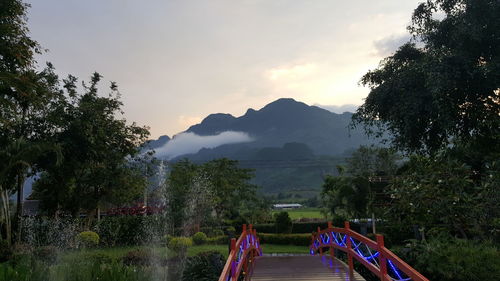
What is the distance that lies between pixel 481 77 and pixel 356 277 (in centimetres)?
797

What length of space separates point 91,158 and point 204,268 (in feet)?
49.1

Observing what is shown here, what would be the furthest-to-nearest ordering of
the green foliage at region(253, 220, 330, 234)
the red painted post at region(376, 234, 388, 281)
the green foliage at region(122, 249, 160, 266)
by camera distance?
1. the green foliage at region(253, 220, 330, 234)
2. the green foliage at region(122, 249, 160, 266)
3. the red painted post at region(376, 234, 388, 281)

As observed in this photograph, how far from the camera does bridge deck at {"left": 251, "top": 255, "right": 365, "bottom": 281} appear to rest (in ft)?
27.3

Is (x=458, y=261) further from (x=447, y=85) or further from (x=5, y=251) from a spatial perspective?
(x=5, y=251)

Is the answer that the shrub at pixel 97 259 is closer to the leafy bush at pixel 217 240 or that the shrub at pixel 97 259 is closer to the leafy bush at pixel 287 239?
the leafy bush at pixel 217 240

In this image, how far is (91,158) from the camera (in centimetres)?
2389

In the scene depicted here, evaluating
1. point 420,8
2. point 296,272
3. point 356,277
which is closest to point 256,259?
point 296,272

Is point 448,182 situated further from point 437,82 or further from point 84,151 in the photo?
point 84,151

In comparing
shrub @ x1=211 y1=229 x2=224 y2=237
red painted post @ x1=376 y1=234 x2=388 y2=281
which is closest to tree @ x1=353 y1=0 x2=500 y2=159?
red painted post @ x1=376 y1=234 x2=388 y2=281

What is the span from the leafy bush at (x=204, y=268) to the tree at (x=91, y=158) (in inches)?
514

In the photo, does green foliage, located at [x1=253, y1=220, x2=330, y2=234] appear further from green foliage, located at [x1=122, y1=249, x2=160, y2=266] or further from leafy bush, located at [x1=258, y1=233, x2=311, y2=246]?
green foliage, located at [x1=122, y1=249, x2=160, y2=266]

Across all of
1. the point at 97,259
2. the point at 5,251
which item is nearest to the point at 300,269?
the point at 97,259

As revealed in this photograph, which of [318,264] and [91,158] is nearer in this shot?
[318,264]

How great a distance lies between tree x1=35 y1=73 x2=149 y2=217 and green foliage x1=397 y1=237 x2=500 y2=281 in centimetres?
1886
